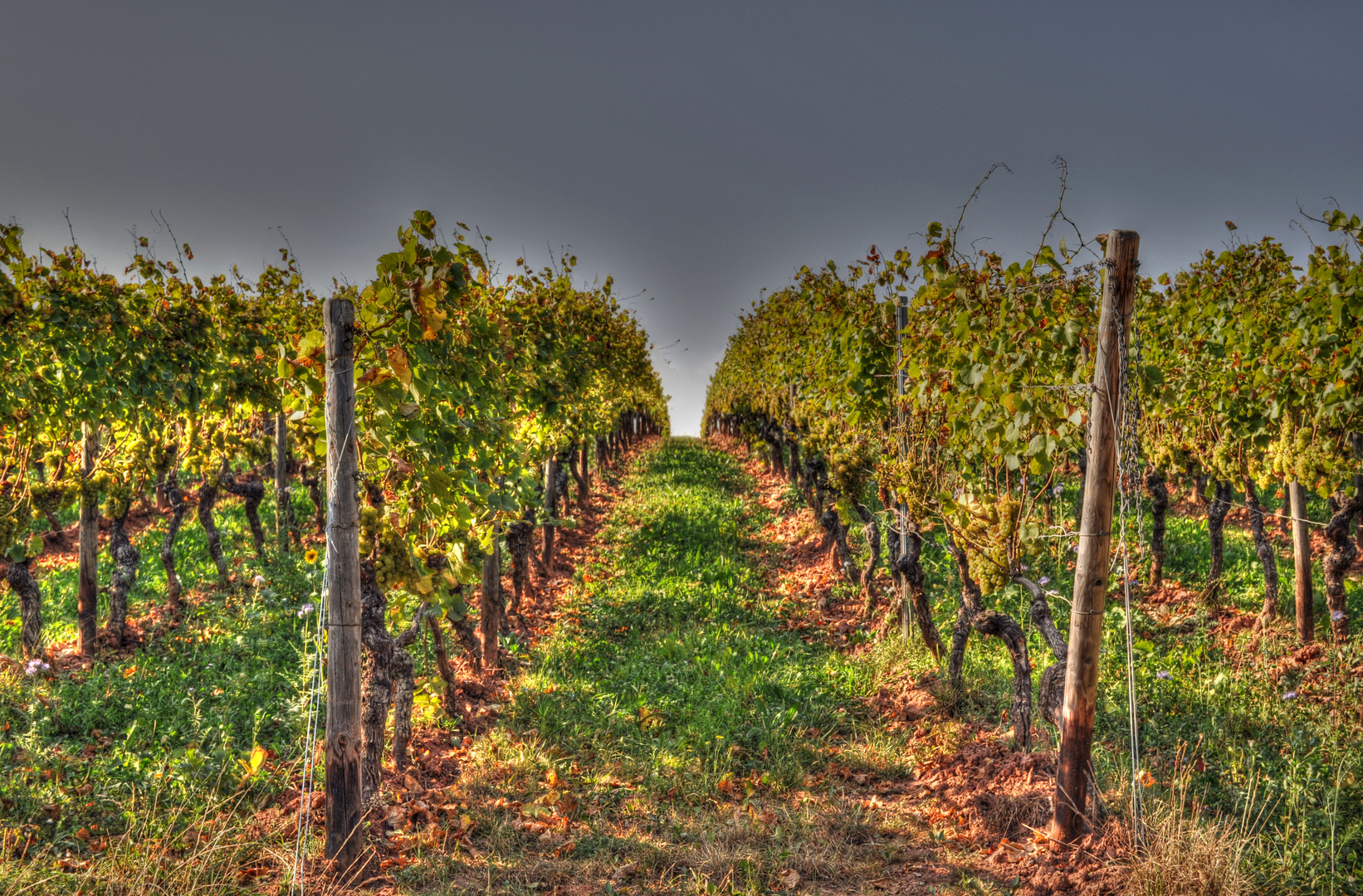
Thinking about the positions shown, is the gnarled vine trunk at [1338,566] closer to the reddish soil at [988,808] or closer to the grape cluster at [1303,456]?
the grape cluster at [1303,456]

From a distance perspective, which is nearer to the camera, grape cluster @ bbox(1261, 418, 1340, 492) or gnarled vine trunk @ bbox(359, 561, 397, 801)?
gnarled vine trunk @ bbox(359, 561, 397, 801)

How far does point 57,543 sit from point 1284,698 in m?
17.4

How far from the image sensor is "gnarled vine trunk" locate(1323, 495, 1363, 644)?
669 cm

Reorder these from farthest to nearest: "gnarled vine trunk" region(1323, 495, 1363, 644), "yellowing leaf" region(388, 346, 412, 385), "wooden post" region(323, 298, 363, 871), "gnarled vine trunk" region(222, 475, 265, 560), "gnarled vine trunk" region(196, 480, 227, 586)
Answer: "gnarled vine trunk" region(222, 475, 265, 560) → "gnarled vine trunk" region(196, 480, 227, 586) → "gnarled vine trunk" region(1323, 495, 1363, 644) → "wooden post" region(323, 298, 363, 871) → "yellowing leaf" region(388, 346, 412, 385)

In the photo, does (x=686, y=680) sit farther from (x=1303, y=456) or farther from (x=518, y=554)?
(x=1303, y=456)

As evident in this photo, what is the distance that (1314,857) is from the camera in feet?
10.9

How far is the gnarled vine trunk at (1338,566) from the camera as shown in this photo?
6.69 metres

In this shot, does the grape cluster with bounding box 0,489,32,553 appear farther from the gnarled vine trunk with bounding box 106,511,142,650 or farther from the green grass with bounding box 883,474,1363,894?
the green grass with bounding box 883,474,1363,894

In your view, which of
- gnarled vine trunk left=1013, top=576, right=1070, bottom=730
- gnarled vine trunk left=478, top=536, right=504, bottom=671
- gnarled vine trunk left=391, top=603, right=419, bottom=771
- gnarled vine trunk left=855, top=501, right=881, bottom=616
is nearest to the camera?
gnarled vine trunk left=1013, top=576, right=1070, bottom=730

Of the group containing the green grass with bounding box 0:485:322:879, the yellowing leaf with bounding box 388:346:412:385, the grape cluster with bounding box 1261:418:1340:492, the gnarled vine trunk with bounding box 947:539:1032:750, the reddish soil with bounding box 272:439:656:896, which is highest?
the yellowing leaf with bounding box 388:346:412:385

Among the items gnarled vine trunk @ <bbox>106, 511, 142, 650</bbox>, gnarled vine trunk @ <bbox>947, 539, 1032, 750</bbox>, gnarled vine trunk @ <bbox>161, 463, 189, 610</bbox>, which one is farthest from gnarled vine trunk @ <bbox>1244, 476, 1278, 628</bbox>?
gnarled vine trunk @ <bbox>161, 463, 189, 610</bbox>

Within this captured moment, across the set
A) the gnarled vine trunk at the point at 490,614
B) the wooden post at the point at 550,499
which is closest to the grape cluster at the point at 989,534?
the gnarled vine trunk at the point at 490,614

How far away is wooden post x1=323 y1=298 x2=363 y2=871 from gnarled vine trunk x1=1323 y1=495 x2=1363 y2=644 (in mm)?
8571

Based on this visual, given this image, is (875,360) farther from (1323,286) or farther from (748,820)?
(748,820)
